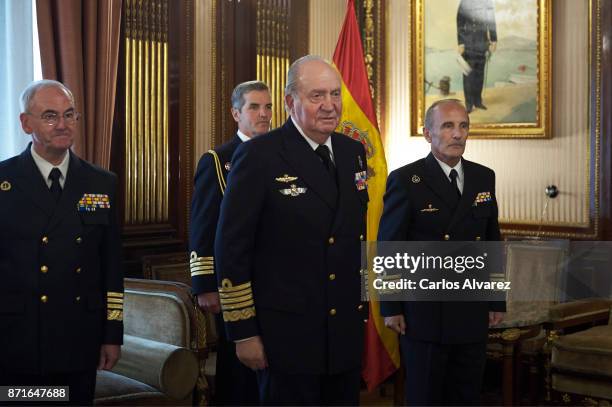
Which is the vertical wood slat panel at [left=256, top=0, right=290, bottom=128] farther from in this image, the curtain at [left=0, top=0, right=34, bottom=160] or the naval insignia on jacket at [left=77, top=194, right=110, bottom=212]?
the naval insignia on jacket at [left=77, top=194, right=110, bottom=212]

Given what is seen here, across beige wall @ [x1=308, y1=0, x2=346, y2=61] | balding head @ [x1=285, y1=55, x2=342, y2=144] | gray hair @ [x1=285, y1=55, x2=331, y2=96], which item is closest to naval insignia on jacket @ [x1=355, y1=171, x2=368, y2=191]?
balding head @ [x1=285, y1=55, x2=342, y2=144]

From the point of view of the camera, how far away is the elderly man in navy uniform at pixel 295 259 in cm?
221

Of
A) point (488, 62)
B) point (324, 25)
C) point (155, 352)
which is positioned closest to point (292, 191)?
point (155, 352)

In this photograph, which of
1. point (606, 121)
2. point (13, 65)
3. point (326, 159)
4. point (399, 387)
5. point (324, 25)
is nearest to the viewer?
point (326, 159)

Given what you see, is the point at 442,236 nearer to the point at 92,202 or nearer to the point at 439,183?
the point at 439,183

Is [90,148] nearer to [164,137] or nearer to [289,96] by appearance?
[164,137]

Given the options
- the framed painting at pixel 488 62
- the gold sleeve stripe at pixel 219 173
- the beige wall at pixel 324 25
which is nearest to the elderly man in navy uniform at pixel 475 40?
the framed painting at pixel 488 62

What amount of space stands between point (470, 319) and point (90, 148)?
217 centimetres

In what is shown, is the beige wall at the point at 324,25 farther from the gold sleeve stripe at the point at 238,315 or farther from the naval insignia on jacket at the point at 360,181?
the gold sleeve stripe at the point at 238,315

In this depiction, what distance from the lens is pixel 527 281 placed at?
4.69m

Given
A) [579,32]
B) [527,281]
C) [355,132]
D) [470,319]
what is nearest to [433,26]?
[579,32]

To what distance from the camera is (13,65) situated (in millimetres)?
3961

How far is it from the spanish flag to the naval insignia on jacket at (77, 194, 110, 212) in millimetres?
2145

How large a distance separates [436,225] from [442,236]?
1.8 inches
